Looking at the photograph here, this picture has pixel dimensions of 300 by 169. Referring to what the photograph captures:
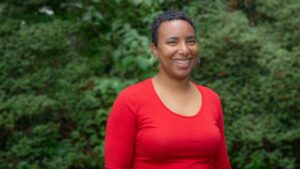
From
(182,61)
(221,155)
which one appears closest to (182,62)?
(182,61)

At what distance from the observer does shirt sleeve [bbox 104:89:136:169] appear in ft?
7.84

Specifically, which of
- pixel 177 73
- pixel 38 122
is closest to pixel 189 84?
pixel 177 73

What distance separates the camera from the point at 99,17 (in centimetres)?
646

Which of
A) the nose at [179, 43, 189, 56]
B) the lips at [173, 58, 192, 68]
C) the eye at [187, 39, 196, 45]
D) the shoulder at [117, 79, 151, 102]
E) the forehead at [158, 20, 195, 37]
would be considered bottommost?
the shoulder at [117, 79, 151, 102]

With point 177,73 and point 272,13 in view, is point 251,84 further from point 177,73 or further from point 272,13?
point 177,73

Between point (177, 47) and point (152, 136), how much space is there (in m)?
0.43

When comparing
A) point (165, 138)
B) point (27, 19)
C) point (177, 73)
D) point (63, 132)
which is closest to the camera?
point (165, 138)

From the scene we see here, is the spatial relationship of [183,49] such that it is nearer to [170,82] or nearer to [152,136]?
[170,82]

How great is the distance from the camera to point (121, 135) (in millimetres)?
2396

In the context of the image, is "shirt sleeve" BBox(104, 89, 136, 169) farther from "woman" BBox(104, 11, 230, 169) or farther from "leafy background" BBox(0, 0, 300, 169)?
"leafy background" BBox(0, 0, 300, 169)

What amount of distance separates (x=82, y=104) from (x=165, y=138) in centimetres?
276

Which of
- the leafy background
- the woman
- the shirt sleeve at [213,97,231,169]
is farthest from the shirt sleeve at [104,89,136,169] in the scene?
the leafy background

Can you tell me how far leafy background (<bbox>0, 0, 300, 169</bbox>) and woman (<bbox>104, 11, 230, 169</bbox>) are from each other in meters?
2.26

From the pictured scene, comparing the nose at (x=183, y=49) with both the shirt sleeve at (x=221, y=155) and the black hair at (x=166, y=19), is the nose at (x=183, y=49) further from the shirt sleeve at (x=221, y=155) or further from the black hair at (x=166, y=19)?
the shirt sleeve at (x=221, y=155)
